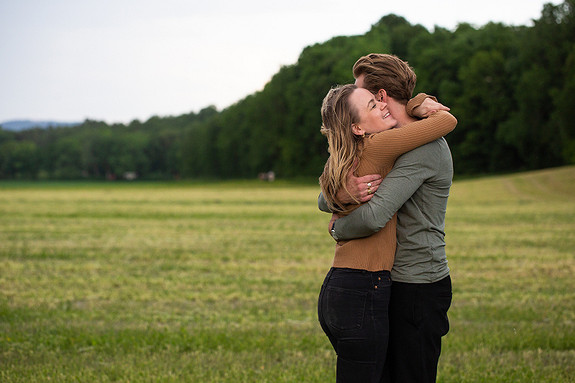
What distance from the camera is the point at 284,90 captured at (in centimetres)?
7650

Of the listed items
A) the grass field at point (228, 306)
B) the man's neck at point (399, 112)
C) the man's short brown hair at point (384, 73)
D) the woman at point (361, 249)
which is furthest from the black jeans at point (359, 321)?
the grass field at point (228, 306)

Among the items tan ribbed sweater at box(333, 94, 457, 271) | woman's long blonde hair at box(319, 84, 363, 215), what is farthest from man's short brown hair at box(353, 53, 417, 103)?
tan ribbed sweater at box(333, 94, 457, 271)

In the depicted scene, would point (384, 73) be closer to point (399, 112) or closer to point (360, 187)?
point (399, 112)

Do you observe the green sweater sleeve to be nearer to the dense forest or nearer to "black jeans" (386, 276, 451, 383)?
"black jeans" (386, 276, 451, 383)

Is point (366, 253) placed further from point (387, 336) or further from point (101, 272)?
point (101, 272)

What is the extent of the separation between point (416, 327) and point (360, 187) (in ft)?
2.45

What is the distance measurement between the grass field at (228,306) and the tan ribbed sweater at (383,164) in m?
2.50

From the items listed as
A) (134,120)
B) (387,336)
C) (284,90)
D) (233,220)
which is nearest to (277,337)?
(387,336)

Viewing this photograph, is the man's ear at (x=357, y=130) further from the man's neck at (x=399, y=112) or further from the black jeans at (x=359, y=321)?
the black jeans at (x=359, y=321)

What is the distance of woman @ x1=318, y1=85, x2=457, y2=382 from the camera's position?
2.84 m

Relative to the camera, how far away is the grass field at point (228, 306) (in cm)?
540

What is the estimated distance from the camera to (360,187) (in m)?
2.85

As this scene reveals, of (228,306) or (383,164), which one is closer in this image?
(383,164)

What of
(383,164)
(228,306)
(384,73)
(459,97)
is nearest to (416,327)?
(383,164)
